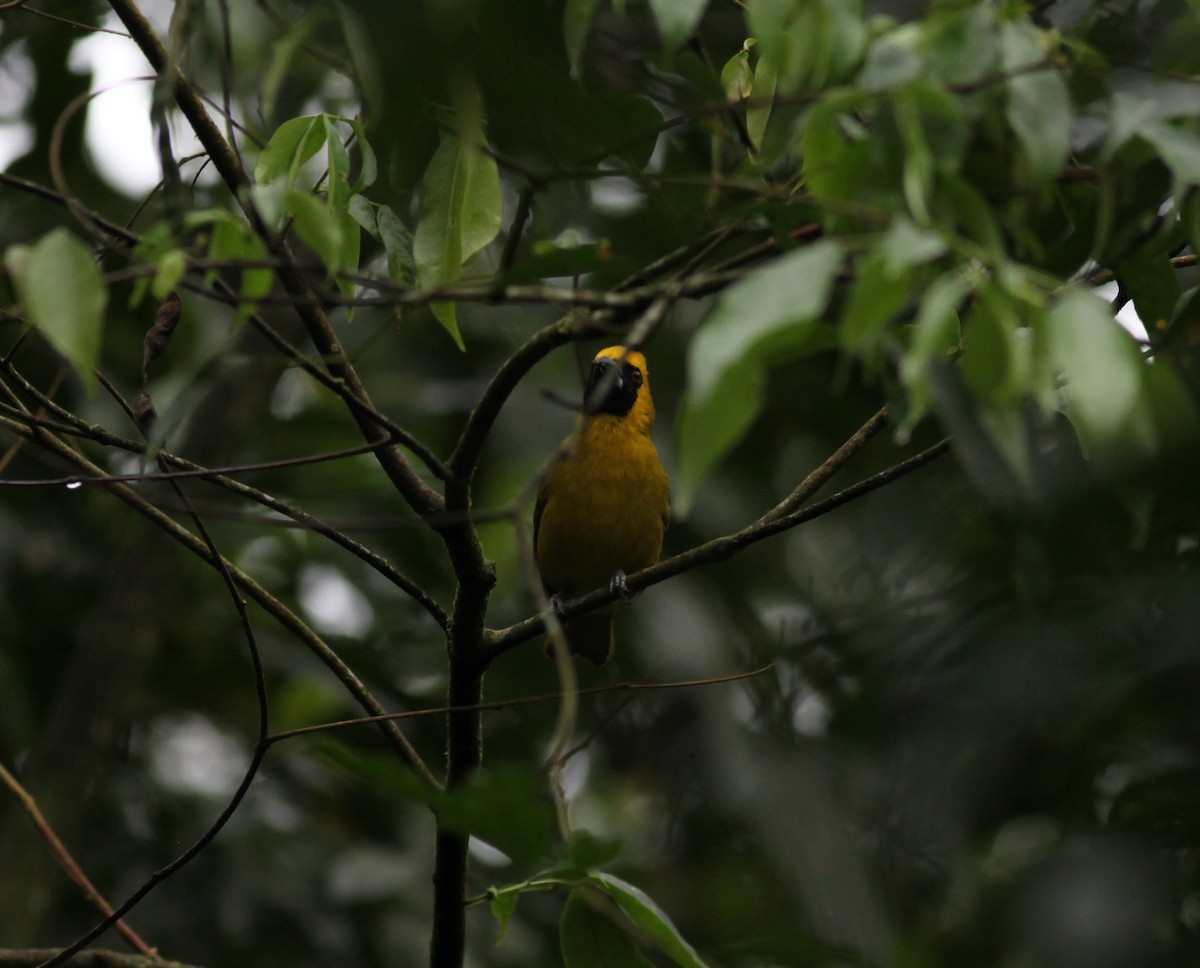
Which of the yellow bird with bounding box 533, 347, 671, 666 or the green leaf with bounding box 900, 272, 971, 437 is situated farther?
the yellow bird with bounding box 533, 347, 671, 666

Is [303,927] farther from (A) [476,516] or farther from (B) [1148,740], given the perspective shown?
(A) [476,516]

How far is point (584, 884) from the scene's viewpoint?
7.94ft

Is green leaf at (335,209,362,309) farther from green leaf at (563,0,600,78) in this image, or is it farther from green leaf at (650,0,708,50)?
green leaf at (650,0,708,50)

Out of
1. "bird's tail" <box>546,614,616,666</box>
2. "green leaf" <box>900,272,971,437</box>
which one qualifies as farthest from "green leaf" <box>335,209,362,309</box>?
"bird's tail" <box>546,614,616,666</box>

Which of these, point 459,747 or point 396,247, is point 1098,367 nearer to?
point 396,247

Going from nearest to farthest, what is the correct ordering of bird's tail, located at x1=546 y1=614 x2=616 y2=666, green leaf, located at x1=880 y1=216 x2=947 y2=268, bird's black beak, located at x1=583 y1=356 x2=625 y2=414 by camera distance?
green leaf, located at x1=880 y1=216 x2=947 y2=268 → bird's black beak, located at x1=583 y1=356 x2=625 y2=414 → bird's tail, located at x1=546 y1=614 x2=616 y2=666

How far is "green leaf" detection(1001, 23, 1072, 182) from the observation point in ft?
4.69

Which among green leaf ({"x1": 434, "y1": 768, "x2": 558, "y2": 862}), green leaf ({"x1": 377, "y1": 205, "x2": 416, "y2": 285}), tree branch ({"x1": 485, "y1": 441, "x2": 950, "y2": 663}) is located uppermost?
green leaf ({"x1": 377, "y1": 205, "x2": 416, "y2": 285})

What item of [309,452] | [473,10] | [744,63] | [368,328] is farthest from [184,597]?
[473,10]

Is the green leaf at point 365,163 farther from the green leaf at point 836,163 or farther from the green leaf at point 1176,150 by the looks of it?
the green leaf at point 1176,150

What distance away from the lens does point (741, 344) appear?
129 cm

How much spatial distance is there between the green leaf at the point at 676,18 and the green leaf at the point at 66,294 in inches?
27.9

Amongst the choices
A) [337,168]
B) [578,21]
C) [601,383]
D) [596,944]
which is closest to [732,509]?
[596,944]

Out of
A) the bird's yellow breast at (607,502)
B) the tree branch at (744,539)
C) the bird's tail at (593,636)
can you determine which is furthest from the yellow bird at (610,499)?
the tree branch at (744,539)
